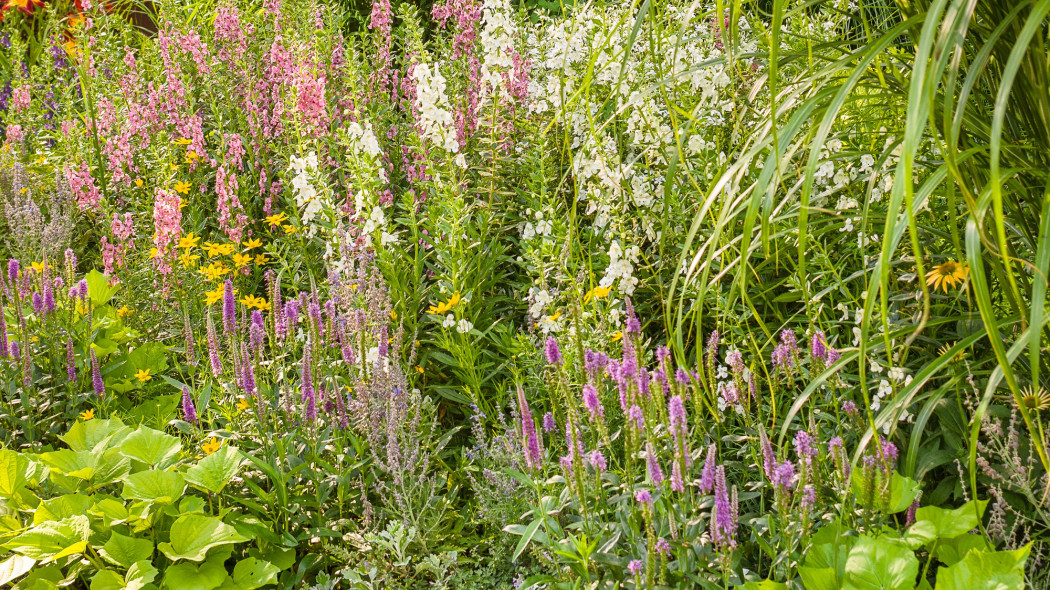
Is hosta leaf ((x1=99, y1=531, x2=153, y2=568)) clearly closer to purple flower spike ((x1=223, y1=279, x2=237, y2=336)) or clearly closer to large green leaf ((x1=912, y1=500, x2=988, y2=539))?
purple flower spike ((x1=223, y1=279, x2=237, y2=336))

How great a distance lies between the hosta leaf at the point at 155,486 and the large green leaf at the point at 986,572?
1.70 metres

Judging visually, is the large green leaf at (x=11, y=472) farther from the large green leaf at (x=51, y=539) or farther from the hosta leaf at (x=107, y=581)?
the hosta leaf at (x=107, y=581)

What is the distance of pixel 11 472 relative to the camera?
2301 mm

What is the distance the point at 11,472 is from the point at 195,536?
1.83 ft

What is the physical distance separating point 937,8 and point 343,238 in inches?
86.5

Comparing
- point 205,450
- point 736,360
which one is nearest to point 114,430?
point 205,450

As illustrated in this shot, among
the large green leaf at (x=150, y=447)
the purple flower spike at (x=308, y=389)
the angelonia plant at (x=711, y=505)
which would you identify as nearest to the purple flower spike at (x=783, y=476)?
the angelonia plant at (x=711, y=505)

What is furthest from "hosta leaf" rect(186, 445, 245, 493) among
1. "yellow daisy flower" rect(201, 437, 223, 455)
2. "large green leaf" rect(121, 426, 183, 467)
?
"yellow daisy flower" rect(201, 437, 223, 455)

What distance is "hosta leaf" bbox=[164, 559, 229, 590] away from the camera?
6.95 feet

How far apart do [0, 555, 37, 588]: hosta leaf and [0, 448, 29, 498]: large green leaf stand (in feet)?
0.73

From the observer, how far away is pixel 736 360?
1.99 m

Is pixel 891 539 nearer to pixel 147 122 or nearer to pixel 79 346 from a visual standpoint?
pixel 79 346

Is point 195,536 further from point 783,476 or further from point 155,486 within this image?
point 783,476

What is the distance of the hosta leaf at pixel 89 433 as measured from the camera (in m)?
2.46
